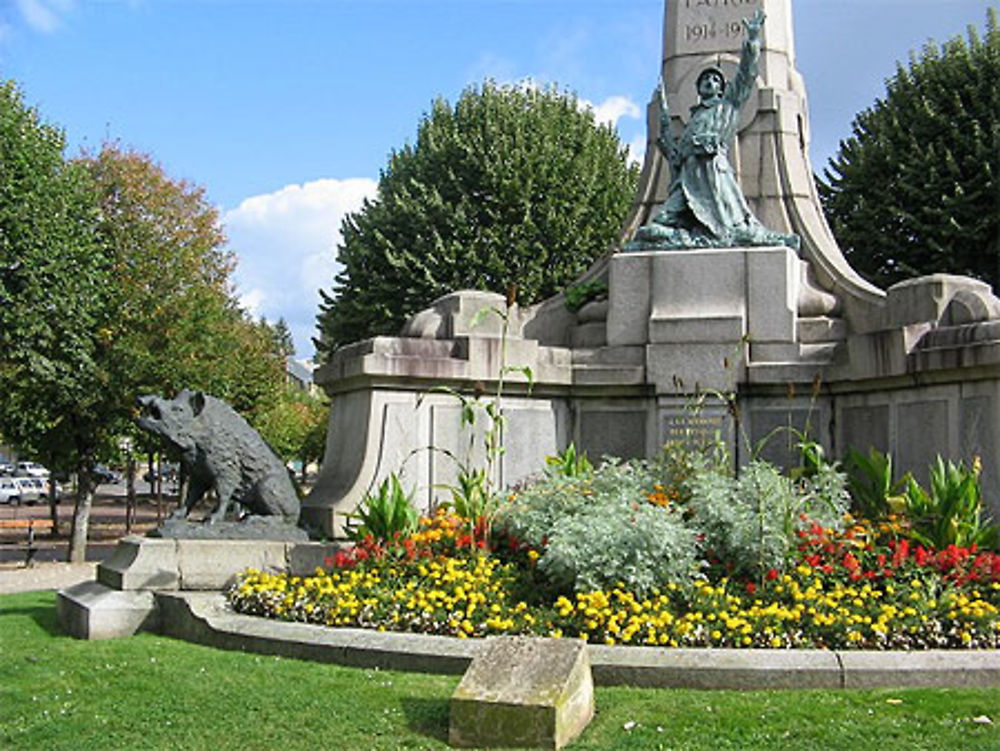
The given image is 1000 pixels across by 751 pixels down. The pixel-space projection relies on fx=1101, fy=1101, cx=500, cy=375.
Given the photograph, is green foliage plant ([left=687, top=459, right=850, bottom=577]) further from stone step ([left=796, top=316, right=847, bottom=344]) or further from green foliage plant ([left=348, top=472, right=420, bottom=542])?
stone step ([left=796, top=316, right=847, bottom=344])

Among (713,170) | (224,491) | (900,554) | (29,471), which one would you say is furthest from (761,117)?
(29,471)

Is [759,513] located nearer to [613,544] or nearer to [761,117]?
[613,544]

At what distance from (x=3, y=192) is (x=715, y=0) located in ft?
39.6

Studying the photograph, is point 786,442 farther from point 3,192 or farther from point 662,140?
point 3,192

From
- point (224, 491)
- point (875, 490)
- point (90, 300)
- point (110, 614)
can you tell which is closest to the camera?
point (110, 614)

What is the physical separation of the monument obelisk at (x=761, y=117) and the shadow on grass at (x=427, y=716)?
8.49 metres

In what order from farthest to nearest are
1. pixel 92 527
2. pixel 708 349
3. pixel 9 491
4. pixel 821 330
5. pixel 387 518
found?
pixel 9 491, pixel 92 527, pixel 821 330, pixel 708 349, pixel 387 518

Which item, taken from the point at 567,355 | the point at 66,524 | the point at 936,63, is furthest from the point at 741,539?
the point at 66,524

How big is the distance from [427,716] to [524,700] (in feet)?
2.31

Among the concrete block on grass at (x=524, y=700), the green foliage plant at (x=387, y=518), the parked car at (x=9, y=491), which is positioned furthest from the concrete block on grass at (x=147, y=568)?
the parked car at (x=9, y=491)

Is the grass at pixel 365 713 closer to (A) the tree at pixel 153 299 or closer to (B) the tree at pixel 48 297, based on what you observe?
(B) the tree at pixel 48 297

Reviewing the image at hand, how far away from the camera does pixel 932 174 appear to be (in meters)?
23.5

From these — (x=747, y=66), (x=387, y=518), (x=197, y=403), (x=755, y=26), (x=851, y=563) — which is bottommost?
(x=851, y=563)

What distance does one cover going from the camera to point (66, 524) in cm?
3981
